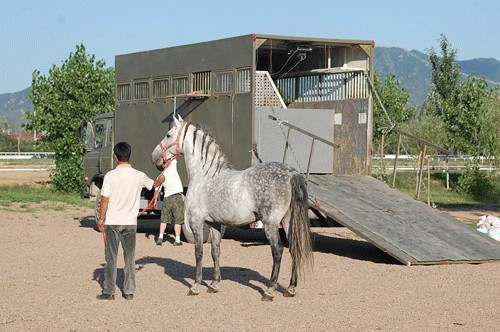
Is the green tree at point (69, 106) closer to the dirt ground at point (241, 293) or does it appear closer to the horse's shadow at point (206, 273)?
the dirt ground at point (241, 293)

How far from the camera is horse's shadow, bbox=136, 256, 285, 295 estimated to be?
30.5ft

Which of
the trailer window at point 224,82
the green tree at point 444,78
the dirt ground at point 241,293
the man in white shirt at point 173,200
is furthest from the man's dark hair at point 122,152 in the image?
the green tree at point 444,78

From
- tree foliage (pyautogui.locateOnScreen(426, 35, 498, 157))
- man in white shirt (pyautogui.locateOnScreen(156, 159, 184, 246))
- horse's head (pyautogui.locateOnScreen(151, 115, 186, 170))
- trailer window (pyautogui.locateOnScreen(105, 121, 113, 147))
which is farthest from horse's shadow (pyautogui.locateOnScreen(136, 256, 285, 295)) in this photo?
tree foliage (pyautogui.locateOnScreen(426, 35, 498, 157))

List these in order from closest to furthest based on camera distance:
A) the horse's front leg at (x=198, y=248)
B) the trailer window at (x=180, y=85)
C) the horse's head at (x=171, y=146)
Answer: the horse's front leg at (x=198, y=248) < the horse's head at (x=171, y=146) < the trailer window at (x=180, y=85)

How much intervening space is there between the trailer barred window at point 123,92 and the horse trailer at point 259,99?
0.08 ft

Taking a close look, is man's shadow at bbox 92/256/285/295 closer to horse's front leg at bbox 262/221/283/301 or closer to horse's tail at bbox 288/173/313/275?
horse's front leg at bbox 262/221/283/301

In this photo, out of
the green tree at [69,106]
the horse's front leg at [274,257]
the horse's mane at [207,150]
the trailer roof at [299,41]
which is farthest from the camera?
the green tree at [69,106]

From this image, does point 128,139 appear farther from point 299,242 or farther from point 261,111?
point 299,242

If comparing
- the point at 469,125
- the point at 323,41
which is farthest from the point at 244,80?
the point at 469,125

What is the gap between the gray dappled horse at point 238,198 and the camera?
8.02m

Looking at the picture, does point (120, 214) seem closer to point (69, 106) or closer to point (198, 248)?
point (198, 248)

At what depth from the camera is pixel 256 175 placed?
8.27 m

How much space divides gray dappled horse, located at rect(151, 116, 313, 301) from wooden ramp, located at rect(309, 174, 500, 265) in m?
2.55

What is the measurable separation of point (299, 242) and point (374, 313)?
125 cm
